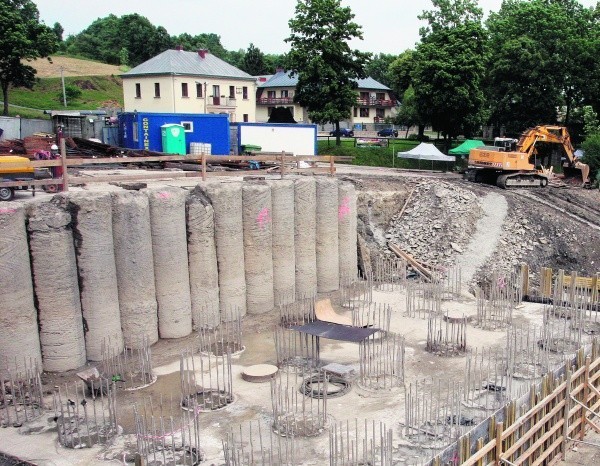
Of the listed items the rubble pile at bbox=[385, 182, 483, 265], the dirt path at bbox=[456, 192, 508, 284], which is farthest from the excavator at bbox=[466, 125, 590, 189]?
the rubble pile at bbox=[385, 182, 483, 265]

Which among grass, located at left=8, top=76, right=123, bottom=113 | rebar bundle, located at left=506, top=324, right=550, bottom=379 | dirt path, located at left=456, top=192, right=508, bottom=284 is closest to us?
rebar bundle, located at left=506, top=324, right=550, bottom=379

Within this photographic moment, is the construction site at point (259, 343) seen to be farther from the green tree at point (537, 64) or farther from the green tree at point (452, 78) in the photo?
the green tree at point (537, 64)

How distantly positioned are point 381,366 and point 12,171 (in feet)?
34.6

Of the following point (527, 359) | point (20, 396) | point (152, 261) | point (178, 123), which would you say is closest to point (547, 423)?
point (527, 359)

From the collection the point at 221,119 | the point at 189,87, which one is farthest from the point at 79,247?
the point at 189,87

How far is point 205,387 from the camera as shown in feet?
44.4

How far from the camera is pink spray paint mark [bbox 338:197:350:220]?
21125 millimetres

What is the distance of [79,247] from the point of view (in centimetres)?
1430

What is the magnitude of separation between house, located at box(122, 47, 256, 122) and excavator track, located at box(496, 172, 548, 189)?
27014mm

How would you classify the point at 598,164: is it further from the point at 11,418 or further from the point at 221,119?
the point at 11,418

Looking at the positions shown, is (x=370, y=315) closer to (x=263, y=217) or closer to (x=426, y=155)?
(x=263, y=217)

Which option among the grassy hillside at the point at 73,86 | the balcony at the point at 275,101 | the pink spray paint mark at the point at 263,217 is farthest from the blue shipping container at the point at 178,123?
the balcony at the point at 275,101

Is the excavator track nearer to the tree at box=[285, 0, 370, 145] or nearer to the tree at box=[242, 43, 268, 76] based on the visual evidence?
the tree at box=[285, 0, 370, 145]

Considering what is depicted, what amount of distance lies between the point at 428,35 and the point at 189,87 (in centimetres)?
1977
